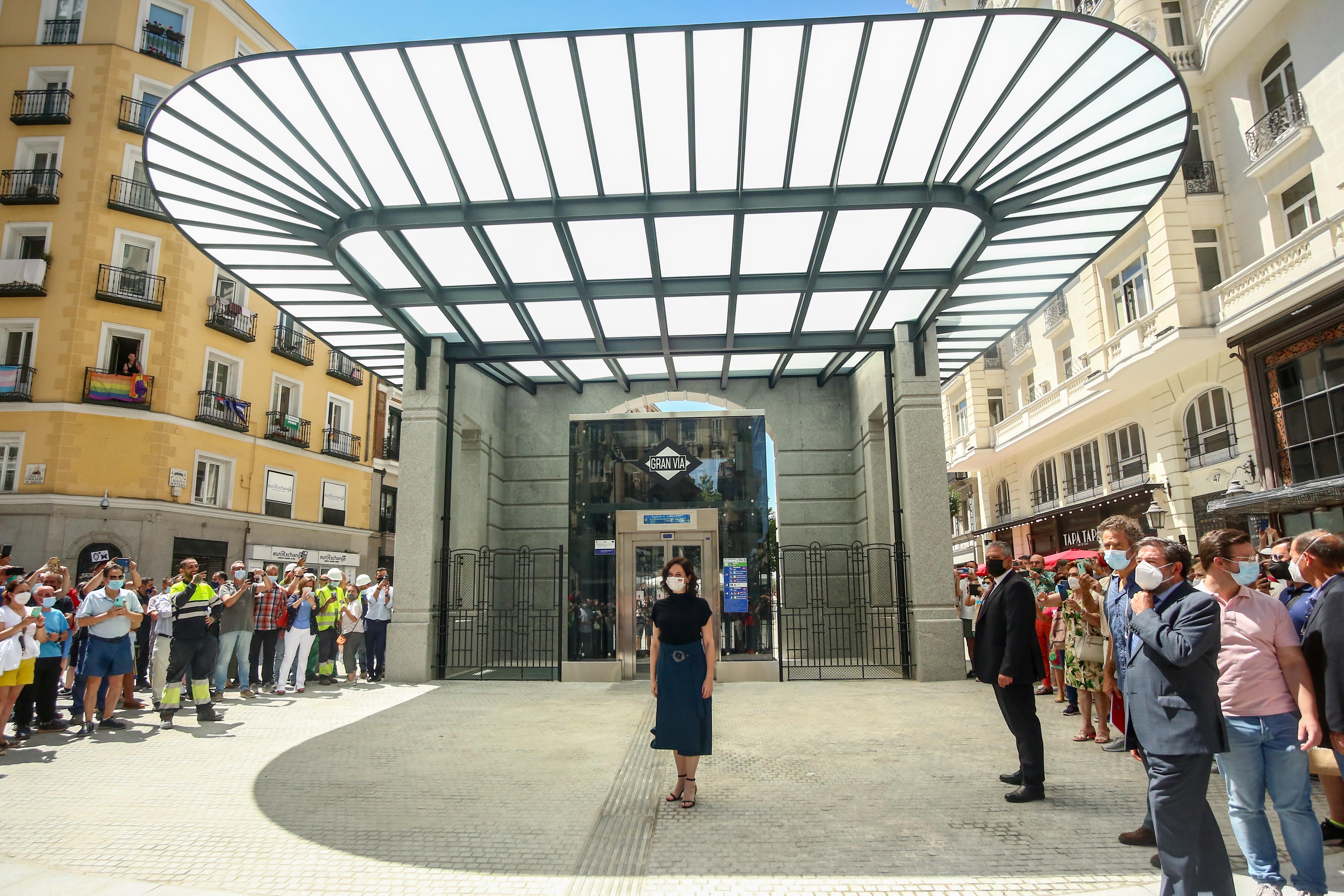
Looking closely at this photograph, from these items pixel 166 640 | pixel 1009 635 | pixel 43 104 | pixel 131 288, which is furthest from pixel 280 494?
pixel 1009 635

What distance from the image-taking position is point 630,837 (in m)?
4.72

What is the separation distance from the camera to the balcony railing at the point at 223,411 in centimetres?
2303

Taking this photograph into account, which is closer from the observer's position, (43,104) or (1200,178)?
(1200,178)

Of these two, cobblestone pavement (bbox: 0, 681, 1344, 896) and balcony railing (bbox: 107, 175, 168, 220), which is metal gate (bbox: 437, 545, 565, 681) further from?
balcony railing (bbox: 107, 175, 168, 220)

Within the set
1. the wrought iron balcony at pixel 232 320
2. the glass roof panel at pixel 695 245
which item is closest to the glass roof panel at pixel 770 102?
the glass roof panel at pixel 695 245

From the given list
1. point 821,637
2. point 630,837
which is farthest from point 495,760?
point 821,637

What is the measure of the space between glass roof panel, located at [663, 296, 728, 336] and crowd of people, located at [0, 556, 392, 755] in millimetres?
6576

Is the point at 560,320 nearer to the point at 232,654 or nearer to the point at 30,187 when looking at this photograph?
the point at 232,654

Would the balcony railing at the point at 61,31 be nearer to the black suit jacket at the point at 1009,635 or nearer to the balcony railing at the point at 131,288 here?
the balcony railing at the point at 131,288

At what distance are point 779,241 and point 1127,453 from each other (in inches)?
660

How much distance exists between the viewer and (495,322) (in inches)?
501

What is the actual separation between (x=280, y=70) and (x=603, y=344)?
6.79 meters

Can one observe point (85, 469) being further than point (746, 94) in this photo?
Yes

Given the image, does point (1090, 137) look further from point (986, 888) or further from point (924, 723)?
point (986, 888)
